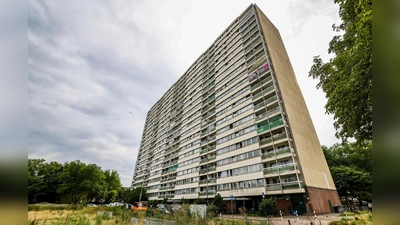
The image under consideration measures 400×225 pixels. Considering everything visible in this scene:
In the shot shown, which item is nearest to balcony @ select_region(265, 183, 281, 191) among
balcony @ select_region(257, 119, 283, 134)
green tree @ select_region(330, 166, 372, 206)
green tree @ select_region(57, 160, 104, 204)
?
balcony @ select_region(257, 119, 283, 134)

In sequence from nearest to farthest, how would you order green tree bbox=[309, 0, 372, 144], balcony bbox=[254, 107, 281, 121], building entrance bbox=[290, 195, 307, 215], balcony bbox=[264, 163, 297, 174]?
green tree bbox=[309, 0, 372, 144] → building entrance bbox=[290, 195, 307, 215] → balcony bbox=[264, 163, 297, 174] → balcony bbox=[254, 107, 281, 121]

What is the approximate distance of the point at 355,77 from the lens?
309 inches

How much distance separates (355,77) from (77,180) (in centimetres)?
4985

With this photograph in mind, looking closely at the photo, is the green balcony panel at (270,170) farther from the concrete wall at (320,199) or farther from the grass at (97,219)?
the grass at (97,219)

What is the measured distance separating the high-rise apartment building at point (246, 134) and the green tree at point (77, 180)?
18.3 metres

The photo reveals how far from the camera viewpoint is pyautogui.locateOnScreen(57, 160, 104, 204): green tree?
125ft

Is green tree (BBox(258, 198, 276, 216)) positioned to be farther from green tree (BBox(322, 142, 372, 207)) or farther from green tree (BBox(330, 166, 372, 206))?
green tree (BBox(330, 166, 372, 206))

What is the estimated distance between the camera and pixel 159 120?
241 feet

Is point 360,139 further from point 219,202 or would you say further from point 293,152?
point 219,202

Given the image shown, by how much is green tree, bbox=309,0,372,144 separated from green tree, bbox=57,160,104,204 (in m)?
46.8

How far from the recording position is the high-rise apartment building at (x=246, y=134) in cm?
2320

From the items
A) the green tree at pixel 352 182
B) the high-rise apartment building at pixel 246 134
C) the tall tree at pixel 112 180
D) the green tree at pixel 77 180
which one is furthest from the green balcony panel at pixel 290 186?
the tall tree at pixel 112 180
